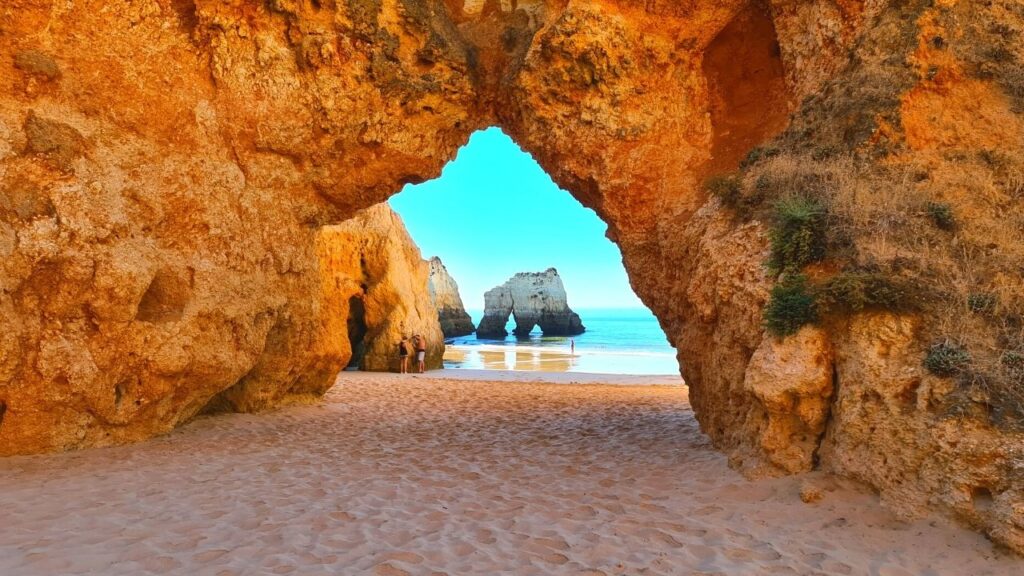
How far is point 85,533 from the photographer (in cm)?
494

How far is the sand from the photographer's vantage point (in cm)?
444

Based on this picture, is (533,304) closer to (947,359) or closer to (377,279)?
(377,279)

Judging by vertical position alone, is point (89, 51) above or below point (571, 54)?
below

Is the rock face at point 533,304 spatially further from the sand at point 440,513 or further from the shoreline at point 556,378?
the sand at point 440,513

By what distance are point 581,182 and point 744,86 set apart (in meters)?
3.84

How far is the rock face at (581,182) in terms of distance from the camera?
568 cm

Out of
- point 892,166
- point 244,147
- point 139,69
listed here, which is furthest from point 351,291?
point 892,166

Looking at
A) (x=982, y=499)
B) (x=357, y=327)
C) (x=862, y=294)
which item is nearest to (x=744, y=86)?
(x=862, y=294)

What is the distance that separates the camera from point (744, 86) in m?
11.0

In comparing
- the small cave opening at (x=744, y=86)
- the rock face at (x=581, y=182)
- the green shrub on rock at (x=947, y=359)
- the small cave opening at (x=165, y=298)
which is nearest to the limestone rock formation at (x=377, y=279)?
the rock face at (x=581, y=182)

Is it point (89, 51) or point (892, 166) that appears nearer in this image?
point (892, 166)

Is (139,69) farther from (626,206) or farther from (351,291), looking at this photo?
(351,291)

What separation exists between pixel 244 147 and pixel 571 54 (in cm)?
646

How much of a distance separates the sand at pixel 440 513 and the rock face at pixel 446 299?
48071 mm
